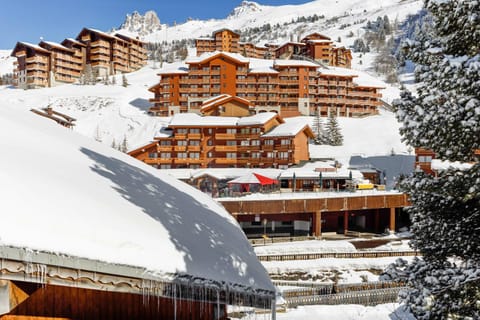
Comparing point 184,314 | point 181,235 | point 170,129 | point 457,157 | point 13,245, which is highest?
point 170,129

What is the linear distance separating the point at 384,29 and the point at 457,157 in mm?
196185

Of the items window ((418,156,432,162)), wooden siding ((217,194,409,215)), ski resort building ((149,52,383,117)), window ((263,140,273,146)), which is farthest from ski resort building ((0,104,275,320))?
ski resort building ((149,52,383,117))

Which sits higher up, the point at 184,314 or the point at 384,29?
the point at 384,29

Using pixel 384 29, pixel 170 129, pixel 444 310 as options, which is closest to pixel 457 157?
pixel 444 310

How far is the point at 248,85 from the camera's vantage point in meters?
77.4

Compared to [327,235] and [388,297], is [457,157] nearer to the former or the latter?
[388,297]

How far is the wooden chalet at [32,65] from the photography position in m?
97.5

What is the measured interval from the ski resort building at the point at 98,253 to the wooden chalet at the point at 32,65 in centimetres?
10412

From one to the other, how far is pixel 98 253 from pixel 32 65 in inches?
4322

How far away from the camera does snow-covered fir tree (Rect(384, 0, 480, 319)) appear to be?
5.83 metres

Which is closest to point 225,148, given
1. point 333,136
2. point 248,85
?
point 333,136

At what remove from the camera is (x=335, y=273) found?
25.8 m

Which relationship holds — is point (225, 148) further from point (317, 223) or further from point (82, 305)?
point (82, 305)

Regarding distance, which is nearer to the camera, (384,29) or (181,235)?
(181,235)
